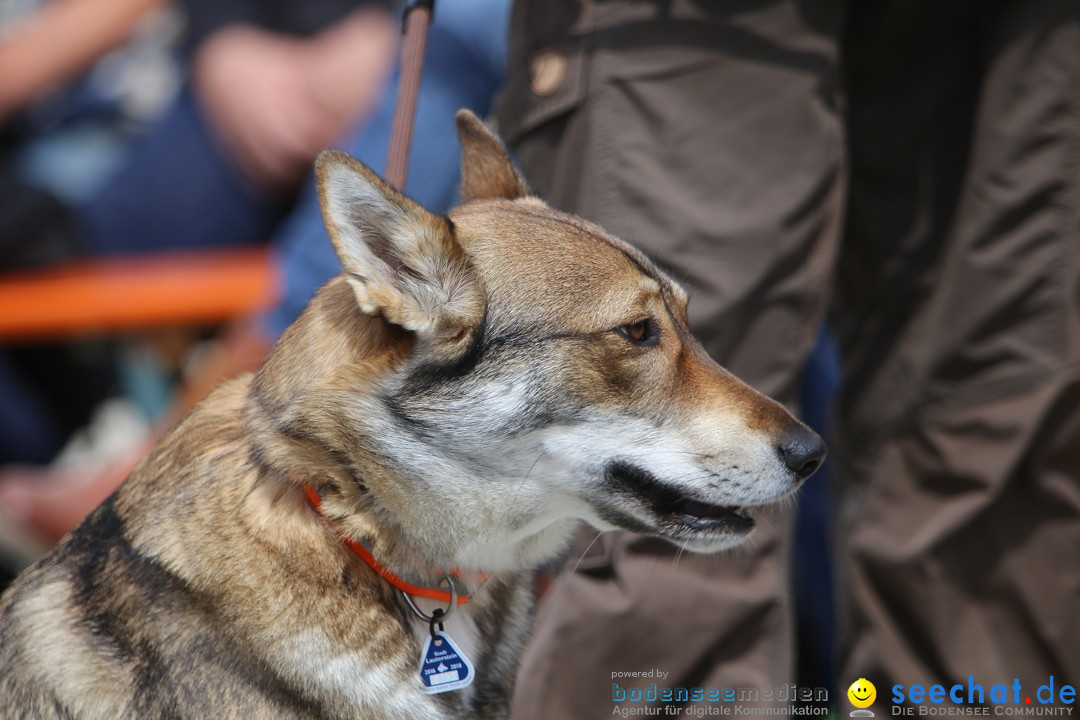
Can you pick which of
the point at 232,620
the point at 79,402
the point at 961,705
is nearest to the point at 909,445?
the point at 961,705

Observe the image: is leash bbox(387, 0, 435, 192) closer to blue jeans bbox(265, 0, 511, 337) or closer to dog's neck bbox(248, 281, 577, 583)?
dog's neck bbox(248, 281, 577, 583)

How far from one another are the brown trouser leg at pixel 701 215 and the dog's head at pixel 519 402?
11.2 inches

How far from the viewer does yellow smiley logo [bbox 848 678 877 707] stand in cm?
267

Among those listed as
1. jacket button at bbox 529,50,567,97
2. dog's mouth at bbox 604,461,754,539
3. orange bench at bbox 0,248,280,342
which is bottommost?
orange bench at bbox 0,248,280,342

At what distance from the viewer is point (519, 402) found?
209 cm

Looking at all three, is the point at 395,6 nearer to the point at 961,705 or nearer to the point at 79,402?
the point at 79,402

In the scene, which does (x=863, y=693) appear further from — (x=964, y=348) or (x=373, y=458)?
(x=373, y=458)

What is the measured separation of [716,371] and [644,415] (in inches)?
8.1

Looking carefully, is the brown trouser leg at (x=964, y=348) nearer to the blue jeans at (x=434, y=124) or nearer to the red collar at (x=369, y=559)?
the red collar at (x=369, y=559)

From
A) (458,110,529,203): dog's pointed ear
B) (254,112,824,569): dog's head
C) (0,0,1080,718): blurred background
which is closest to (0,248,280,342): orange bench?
(0,0,1080,718): blurred background

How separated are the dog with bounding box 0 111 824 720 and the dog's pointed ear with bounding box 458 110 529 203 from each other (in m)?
0.27

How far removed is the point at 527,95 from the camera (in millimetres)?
2547

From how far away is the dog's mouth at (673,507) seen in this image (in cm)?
211

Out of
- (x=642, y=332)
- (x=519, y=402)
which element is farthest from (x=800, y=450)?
(x=519, y=402)
